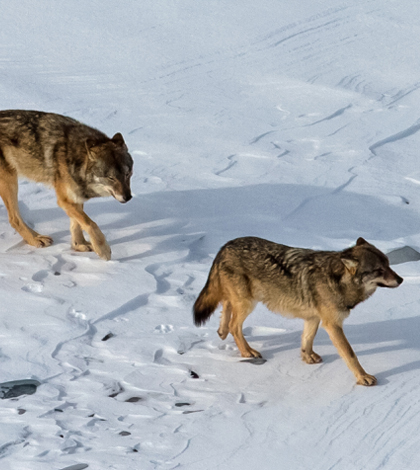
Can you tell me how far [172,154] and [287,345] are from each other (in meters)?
5.37

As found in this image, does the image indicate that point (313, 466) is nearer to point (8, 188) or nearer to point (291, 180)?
point (8, 188)

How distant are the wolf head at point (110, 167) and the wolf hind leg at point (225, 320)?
2.09 m

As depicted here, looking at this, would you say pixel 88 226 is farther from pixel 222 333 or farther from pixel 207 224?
pixel 222 333

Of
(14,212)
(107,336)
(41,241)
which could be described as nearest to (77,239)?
(41,241)

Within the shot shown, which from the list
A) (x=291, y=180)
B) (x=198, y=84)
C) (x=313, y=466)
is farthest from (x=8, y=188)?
(x=198, y=84)

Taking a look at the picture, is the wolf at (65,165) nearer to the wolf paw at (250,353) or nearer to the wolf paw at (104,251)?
the wolf paw at (104,251)

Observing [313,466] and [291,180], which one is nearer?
[313,466]

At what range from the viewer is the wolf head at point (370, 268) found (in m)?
6.11

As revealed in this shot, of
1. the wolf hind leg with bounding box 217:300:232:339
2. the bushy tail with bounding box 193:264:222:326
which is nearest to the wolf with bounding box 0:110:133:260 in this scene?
the bushy tail with bounding box 193:264:222:326

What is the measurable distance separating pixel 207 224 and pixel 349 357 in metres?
3.79

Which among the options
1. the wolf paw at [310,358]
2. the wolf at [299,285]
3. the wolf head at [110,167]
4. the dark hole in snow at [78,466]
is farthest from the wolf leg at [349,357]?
the wolf head at [110,167]

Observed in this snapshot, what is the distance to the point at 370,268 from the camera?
6.12 metres

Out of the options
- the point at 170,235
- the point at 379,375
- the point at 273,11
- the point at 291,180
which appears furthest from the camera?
the point at 273,11

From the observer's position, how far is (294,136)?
12.6 metres
